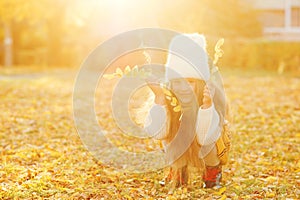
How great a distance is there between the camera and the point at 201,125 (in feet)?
16.1

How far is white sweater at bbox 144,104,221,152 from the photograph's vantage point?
4.87 meters

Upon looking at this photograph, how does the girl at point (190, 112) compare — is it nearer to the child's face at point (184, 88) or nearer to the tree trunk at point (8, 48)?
the child's face at point (184, 88)

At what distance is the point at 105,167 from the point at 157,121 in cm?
143

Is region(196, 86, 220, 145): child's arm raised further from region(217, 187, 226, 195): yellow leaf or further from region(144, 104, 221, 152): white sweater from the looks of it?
region(217, 187, 226, 195): yellow leaf

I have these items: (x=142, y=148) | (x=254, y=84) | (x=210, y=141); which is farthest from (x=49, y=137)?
(x=254, y=84)

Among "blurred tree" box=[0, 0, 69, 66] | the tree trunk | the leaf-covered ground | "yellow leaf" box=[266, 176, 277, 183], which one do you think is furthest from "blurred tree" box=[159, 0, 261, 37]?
"yellow leaf" box=[266, 176, 277, 183]

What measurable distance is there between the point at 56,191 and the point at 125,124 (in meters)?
4.20

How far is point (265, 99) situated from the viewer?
40.9 feet

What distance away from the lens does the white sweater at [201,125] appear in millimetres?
4871

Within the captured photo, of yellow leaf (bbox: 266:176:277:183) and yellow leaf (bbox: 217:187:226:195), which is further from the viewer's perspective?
yellow leaf (bbox: 266:176:277:183)

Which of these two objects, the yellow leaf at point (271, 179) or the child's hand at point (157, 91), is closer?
the child's hand at point (157, 91)

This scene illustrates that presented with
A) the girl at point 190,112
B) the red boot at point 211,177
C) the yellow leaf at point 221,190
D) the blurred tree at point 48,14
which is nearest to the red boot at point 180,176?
the girl at point 190,112

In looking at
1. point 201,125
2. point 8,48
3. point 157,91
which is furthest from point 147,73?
point 8,48

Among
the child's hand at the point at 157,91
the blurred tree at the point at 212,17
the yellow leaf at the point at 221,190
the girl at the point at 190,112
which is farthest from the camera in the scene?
the blurred tree at the point at 212,17
